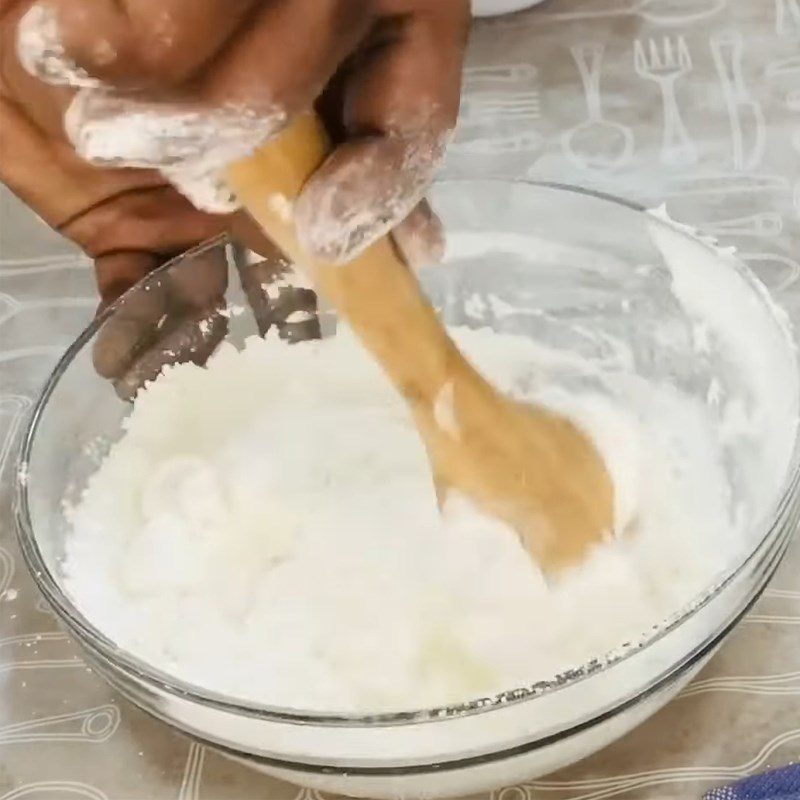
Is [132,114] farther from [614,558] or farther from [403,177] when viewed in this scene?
[614,558]

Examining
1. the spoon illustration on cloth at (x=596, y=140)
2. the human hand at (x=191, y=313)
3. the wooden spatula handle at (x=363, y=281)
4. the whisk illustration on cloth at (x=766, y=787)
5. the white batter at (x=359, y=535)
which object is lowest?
the whisk illustration on cloth at (x=766, y=787)

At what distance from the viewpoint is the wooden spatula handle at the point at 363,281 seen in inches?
13.9

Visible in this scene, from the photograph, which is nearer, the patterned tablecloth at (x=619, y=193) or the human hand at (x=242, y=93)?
the human hand at (x=242, y=93)

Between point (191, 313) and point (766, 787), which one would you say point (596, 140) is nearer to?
point (191, 313)

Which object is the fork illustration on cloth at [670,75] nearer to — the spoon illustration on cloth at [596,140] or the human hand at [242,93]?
the spoon illustration on cloth at [596,140]

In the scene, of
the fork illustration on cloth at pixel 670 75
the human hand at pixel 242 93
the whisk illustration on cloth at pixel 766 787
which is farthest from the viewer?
the fork illustration on cloth at pixel 670 75

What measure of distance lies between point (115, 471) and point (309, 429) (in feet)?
0.30

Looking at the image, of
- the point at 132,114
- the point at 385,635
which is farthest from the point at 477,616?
the point at 132,114

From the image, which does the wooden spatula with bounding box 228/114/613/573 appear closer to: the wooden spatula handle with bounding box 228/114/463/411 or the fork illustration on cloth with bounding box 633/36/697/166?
the wooden spatula handle with bounding box 228/114/463/411

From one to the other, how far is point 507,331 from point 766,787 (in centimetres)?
26

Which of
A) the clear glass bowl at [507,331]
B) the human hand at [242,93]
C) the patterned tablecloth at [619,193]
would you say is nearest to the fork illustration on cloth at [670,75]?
the patterned tablecloth at [619,193]

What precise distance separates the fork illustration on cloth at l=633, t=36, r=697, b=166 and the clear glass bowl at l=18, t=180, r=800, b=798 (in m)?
0.16

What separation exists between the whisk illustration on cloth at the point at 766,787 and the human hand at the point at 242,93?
214mm

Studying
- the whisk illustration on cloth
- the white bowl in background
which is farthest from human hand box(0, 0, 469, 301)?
the white bowl in background
